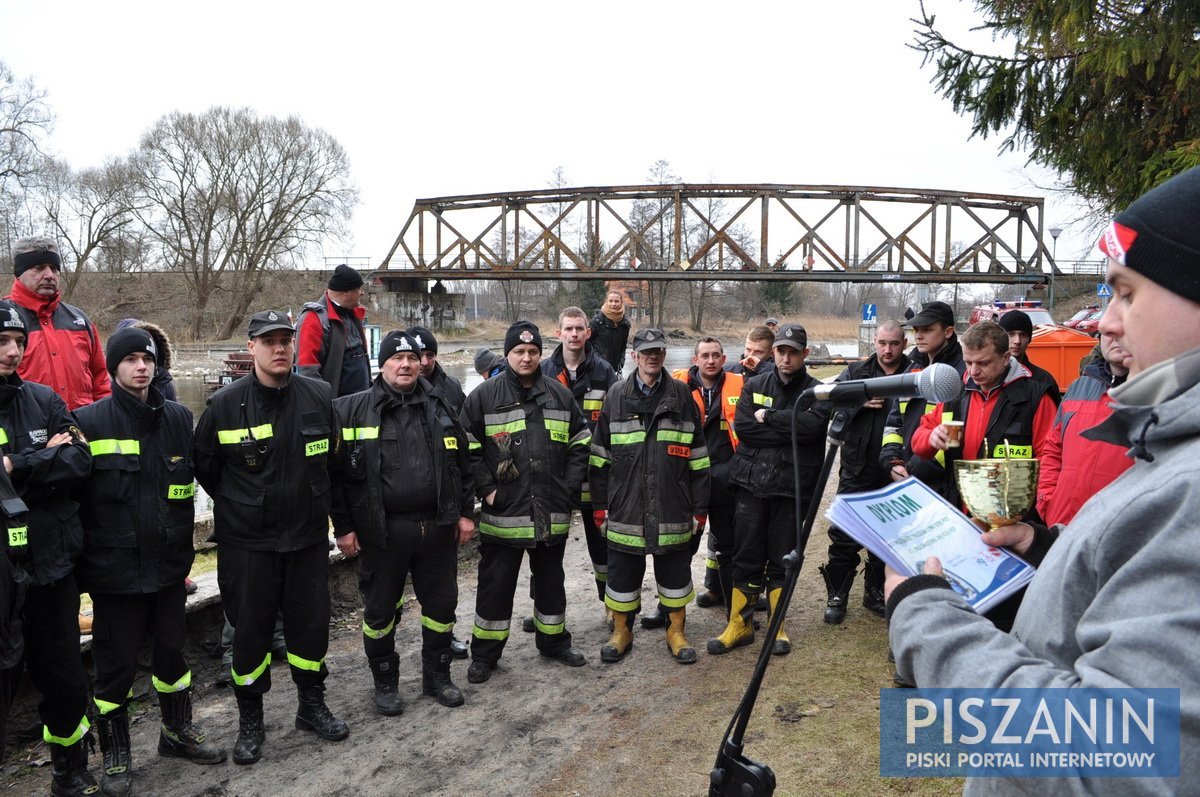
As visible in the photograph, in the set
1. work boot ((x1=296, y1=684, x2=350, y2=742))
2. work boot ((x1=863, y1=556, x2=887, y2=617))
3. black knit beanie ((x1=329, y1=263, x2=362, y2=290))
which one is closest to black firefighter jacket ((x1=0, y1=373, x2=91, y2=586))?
work boot ((x1=296, y1=684, x2=350, y2=742))

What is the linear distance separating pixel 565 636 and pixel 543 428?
1423mm

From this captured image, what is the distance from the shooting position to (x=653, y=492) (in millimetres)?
5273

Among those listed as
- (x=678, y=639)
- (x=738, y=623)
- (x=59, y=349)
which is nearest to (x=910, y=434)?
(x=738, y=623)

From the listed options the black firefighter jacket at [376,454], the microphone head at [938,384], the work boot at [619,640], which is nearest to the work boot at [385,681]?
the black firefighter jacket at [376,454]

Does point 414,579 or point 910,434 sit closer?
point 414,579

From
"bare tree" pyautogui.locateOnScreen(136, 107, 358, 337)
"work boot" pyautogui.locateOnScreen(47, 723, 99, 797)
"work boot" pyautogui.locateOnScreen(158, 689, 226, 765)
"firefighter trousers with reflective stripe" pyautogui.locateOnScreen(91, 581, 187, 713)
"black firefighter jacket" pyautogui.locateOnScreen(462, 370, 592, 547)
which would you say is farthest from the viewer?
"bare tree" pyautogui.locateOnScreen(136, 107, 358, 337)

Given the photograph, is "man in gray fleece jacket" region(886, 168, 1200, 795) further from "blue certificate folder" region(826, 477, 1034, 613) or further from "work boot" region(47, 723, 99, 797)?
"work boot" region(47, 723, 99, 797)

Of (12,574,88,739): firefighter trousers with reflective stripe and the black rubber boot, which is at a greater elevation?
(12,574,88,739): firefighter trousers with reflective stripe

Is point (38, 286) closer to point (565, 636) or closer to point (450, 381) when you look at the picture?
point (450, 381)

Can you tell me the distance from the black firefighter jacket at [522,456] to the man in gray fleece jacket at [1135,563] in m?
3.88

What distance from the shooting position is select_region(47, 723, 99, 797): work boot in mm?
3699

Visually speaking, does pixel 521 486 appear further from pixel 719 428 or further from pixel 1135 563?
pixel 1135 563

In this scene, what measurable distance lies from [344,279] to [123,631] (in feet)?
10.1

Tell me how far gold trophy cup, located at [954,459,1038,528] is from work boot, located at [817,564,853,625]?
3.94 m
